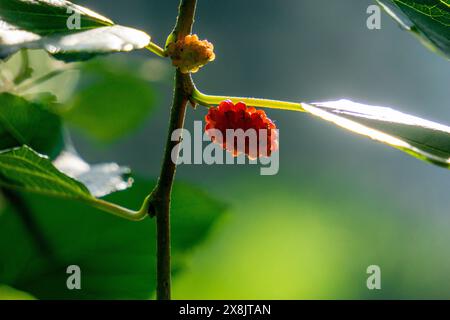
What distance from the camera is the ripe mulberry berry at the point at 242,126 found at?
0.65 m

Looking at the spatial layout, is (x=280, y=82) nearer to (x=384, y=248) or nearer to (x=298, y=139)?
(x=298, y=139)

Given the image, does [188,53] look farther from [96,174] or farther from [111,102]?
[111,102]

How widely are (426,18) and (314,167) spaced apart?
7.39 ft

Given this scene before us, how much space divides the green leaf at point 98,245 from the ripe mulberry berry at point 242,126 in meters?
0.30

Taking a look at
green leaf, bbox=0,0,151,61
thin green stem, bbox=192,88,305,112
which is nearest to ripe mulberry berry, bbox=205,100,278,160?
thin green stem, bbox=192,88,305,112

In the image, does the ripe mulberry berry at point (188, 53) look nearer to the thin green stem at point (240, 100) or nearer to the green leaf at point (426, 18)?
the thin green stem at point (240, 100)

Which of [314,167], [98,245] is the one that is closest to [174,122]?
[98,245]

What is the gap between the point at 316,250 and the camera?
2215 mm

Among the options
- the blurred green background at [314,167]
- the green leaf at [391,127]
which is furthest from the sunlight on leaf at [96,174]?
the blurred green background at [314,167]

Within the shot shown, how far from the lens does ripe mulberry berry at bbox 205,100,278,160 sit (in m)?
0.65

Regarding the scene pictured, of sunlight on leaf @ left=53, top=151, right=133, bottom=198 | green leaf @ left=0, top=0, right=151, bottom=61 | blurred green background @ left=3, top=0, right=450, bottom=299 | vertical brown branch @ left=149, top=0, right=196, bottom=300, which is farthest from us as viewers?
blurred green background @ left=3, top=0, right=450, bottom=299

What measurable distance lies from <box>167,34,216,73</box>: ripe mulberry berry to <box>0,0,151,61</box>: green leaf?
50mm

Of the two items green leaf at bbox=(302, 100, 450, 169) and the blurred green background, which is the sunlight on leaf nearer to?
green leaf at bbox=(302, 100, 450, 169)

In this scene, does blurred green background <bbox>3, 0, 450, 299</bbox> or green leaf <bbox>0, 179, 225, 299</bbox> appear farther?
blurred green background <bbox>3, 0, 450, 299</bbox>
